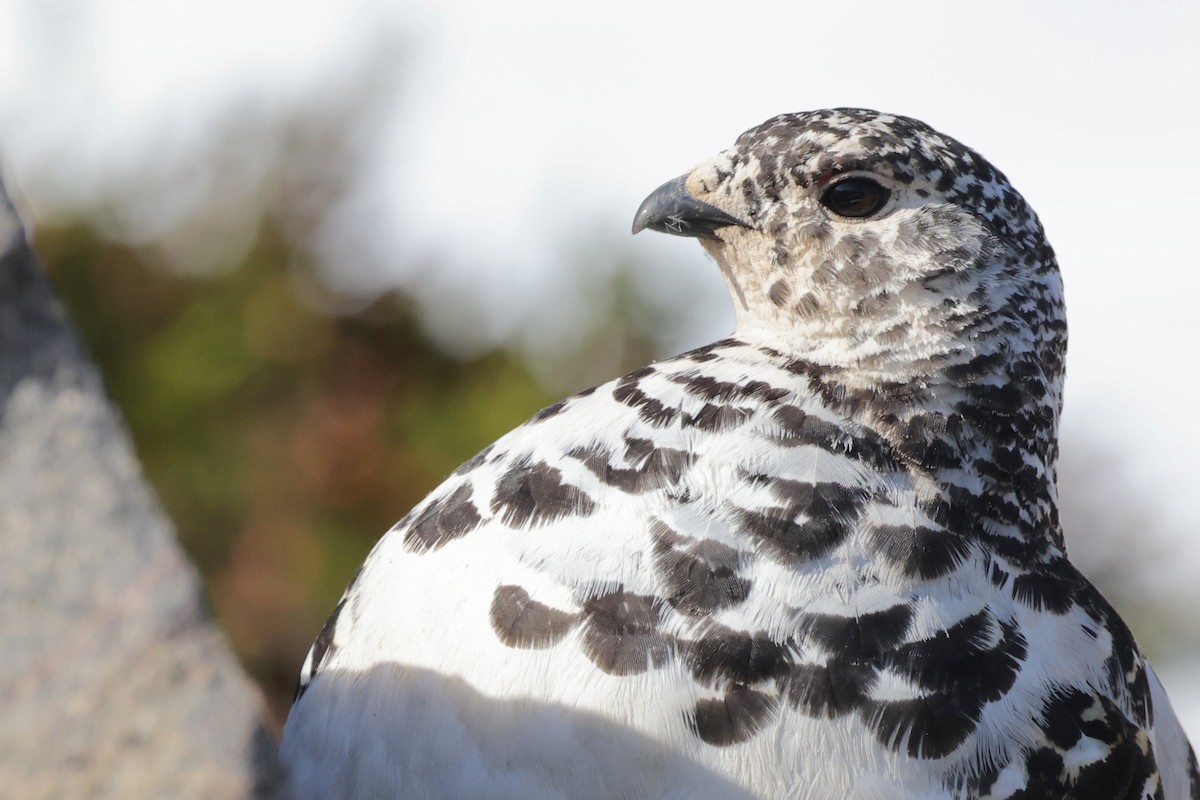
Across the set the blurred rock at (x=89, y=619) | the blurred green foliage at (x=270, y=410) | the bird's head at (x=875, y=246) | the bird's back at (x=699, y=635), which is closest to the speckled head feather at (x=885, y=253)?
the bird's head at (x=875, y=246)

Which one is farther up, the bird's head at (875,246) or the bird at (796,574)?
the bird's head at (875,246)

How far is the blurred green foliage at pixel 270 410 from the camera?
428 cm

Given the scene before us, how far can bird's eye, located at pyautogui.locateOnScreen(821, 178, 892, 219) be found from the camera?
171 cm

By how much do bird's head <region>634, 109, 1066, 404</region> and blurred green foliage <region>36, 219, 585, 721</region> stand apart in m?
2.60

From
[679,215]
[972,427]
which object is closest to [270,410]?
[679,215]

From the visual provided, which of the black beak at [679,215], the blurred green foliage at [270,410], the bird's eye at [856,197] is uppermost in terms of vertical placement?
the bird's eye at [856,197]

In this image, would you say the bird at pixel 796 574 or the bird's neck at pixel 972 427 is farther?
the bird's neck at pixel 972 427

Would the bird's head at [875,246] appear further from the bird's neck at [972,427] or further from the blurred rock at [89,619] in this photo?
the blurred rock at [89,619]

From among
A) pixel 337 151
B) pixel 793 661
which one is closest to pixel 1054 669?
pixel 793 661

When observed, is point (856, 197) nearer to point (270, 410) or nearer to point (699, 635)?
point (699, 635)

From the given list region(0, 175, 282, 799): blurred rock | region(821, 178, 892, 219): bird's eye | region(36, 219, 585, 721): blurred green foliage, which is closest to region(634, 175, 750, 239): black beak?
region(821, 178, 892, 219): bird's eye

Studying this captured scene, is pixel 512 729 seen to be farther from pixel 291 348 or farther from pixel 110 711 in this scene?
pixel 291 348

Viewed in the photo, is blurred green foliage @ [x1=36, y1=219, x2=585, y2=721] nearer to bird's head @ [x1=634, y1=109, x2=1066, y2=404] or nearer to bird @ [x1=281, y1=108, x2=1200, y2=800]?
bird's head @ [x1=634, y1=109, x2=1066, y2=404]

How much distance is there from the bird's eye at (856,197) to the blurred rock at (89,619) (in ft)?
3.83
